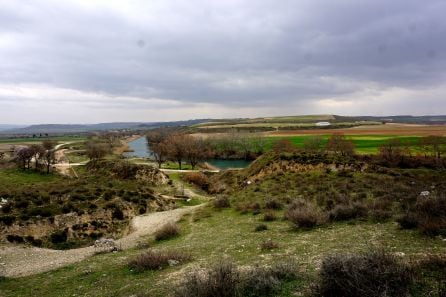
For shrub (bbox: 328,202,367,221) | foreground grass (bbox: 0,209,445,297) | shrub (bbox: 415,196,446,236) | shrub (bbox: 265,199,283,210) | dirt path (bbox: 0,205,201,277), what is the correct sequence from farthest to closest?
shrub (bbox: 265,199,283,210)
shrub (bbox: 328,202,367,221)
dirt path (bbox: 0,205,201,277)
shrub (bbox: 415,196,446,236)
foreground grass (bbox: 0,209,445,297)

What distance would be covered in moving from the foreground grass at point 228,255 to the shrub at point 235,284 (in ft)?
1.52

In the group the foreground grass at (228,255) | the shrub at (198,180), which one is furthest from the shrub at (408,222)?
the shrub at (198,180)

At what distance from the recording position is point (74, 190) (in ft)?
111

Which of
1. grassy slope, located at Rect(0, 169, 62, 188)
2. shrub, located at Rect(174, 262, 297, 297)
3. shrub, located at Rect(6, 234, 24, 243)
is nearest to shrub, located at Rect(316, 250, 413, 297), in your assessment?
shrub, located at Rect(174, 262, 297, 297)

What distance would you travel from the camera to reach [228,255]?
13.3m

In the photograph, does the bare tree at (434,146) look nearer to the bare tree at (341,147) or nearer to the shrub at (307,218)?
the bare tree at (341,147)

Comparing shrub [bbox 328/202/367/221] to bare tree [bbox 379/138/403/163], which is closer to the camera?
shrub [bbox 328/202/367/221]

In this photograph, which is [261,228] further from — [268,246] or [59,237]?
[59,237]

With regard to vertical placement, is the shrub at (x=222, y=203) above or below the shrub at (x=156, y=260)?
below

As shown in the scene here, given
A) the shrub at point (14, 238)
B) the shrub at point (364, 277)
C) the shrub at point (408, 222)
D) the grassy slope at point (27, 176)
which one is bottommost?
the grassy slope at point (27, 176)

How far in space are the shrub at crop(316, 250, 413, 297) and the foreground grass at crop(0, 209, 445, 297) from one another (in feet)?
3.76

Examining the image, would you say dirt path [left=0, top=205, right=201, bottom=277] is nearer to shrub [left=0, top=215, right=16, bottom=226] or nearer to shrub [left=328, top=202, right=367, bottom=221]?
shrub [left=0, top=215, right=16, bottom=226]

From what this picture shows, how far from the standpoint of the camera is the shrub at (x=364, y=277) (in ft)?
21.8

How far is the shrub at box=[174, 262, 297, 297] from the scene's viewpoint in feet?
25.0
